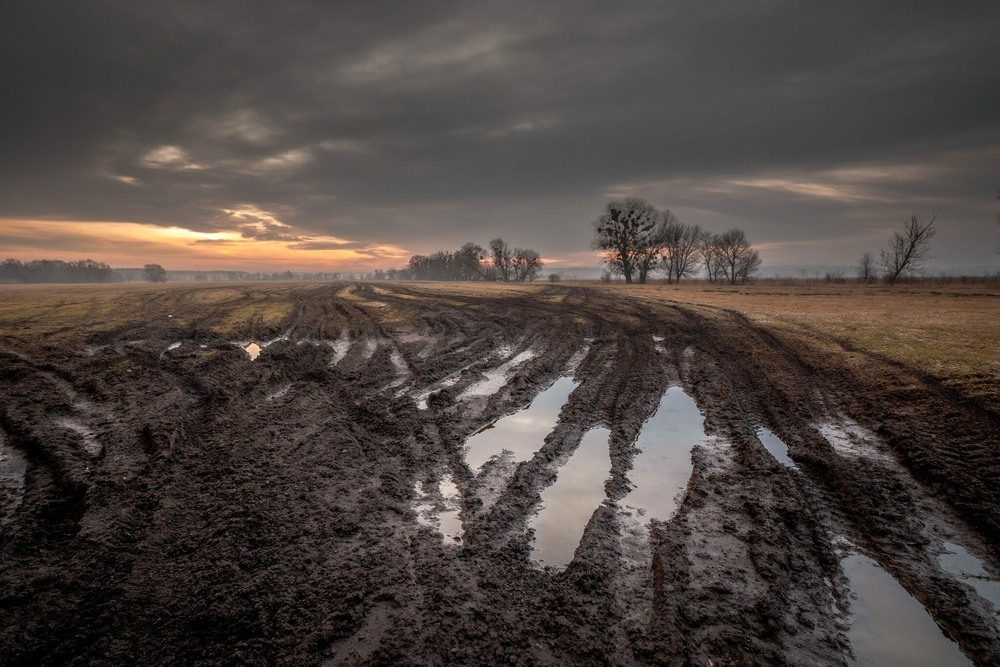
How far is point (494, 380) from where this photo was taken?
10477mm

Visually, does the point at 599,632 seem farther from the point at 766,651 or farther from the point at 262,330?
the point at 262,330

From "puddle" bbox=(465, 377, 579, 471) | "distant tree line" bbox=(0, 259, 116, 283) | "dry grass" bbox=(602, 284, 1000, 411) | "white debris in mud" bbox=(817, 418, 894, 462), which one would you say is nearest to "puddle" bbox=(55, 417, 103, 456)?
"puddle" bbox=(465, 377, 579, 471)

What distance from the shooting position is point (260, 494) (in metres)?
5.09

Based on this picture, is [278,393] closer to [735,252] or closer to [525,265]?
[735,252]

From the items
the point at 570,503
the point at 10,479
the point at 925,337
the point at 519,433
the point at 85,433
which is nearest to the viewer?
the point at 570,503

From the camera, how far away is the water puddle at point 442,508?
4590mm

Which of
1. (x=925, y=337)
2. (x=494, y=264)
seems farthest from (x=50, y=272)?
(x=925, y=337)

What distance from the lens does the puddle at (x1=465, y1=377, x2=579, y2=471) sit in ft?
21.5

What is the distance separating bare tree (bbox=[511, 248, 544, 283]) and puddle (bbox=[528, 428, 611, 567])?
11188 centimetres

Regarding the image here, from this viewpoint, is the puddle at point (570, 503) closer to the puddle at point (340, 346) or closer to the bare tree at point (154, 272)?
the puddle at point (340, 346)

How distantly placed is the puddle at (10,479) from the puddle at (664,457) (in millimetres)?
6835

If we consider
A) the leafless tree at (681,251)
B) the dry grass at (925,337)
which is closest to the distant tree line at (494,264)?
the leafless tree at (681,251)

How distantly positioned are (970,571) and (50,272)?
7798 inches

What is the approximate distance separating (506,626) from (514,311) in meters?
20.6
